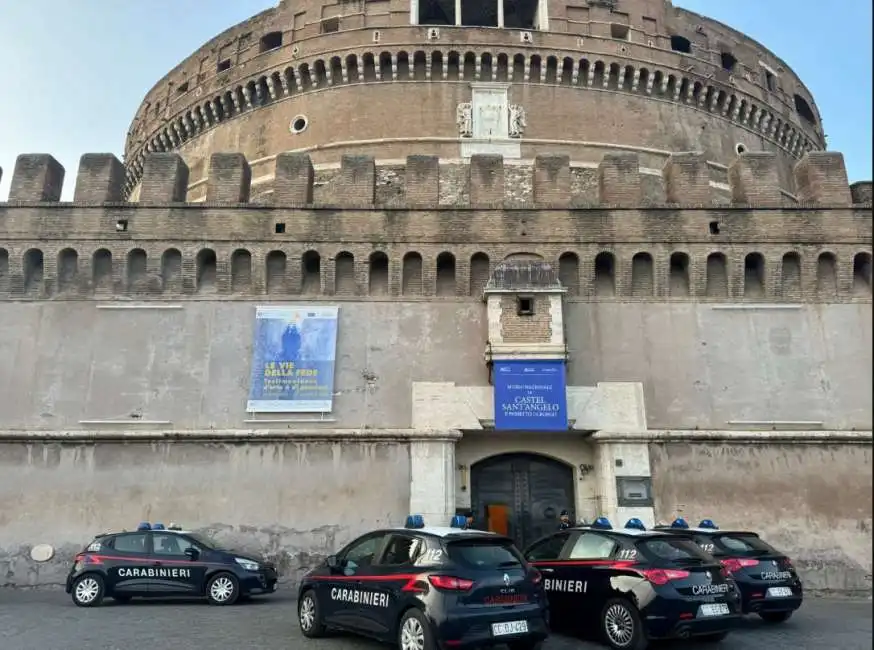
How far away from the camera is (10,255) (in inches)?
555

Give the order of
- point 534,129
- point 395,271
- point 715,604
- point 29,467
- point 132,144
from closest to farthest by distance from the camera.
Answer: point 715,604 < point 29,467 < point 395,271 < point 534,129 < point 132,144

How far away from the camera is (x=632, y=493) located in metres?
12.9

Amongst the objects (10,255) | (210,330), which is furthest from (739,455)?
(10,255)

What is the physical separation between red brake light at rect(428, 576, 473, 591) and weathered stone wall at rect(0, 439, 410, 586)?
6273 mm

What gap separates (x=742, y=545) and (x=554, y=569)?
3.11 metres

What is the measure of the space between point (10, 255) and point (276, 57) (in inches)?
477

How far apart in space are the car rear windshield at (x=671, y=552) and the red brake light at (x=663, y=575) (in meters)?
0.10

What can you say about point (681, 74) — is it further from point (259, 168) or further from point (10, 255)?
point (10, 255)

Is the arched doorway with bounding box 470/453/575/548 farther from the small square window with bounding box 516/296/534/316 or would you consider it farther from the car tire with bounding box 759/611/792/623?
the car tire with bounding box 759/611/792/623

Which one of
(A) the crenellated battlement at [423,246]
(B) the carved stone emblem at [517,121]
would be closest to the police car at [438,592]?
(A) the crenellated battlement at [423,246]

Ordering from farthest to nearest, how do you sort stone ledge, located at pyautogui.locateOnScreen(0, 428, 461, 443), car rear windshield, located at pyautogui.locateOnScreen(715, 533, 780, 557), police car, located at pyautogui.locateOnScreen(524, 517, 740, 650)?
stone ledge, located at pyautogui.locateOnScreen(0, 428, 461, 443)
car rear windshield, located at pyautogui.locateOnScreen(715, 533, 780, 557)
police car, located at pyautogui.locateOnScreen(524, 517, 740, 650)

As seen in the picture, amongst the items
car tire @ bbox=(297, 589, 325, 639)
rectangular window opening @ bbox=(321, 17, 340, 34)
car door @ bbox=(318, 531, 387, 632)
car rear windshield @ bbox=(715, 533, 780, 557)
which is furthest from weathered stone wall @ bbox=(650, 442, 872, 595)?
rectangular window opening @ bbox=(321, 17, 340, 34)

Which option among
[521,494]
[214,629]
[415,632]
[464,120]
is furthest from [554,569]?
[464,120]

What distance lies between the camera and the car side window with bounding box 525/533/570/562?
901 cm
